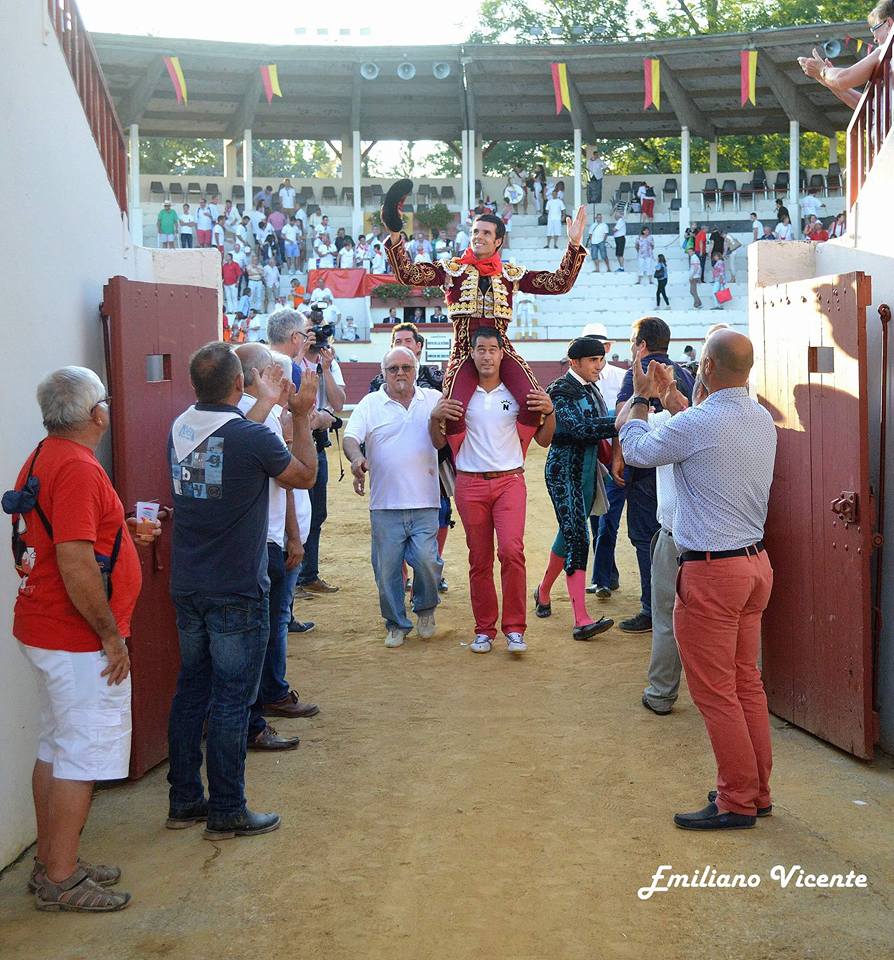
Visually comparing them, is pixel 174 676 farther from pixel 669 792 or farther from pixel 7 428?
pixel 669 792

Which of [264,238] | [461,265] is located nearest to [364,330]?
[264,238]

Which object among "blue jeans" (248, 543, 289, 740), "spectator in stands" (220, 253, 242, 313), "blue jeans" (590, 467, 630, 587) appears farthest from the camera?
"spectator in stands" (220, 253, 242, 313)

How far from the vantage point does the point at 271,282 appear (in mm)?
27328

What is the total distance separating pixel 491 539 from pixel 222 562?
3.05m

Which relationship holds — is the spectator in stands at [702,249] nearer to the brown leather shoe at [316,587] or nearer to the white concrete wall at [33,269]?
the brown leather shoe at [316,587]

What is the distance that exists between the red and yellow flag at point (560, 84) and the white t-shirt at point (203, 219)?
396 inches

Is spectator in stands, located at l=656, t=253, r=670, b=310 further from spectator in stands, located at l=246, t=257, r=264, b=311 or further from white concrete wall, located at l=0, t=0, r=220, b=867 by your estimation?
white concrete wall, located at l=0, t=0, r=220, b=867

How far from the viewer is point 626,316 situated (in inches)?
1054

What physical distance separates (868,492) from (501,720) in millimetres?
2095

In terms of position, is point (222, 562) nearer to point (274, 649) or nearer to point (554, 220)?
point (274, 649)

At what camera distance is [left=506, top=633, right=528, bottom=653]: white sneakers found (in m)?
6.79

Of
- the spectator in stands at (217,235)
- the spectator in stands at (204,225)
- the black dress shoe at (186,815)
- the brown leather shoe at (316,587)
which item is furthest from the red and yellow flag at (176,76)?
the black dress shoe at (186,815)

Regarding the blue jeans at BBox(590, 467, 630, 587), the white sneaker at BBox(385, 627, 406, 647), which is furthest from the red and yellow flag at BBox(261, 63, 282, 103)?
the white sneaker at BBox(385, 627, 406, 647)

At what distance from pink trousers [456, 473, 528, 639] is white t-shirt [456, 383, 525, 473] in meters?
0.09
